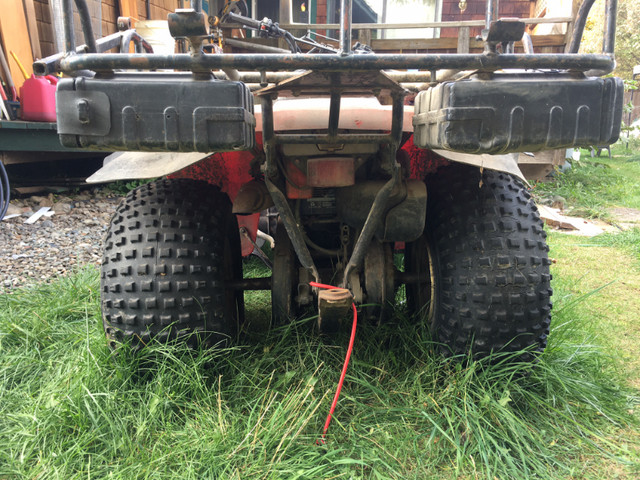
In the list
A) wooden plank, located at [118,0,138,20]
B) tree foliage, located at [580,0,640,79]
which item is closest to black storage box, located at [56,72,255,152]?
wooden plank, located at [118,0,138,20]

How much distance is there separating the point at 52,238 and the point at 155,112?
3.65 meters

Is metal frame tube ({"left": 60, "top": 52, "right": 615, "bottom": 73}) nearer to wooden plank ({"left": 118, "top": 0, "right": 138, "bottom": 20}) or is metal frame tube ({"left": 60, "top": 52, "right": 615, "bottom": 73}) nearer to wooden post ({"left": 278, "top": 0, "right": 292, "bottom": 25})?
wooden post ({"left": 278, "top": 0, "right": 292, "bottom": 25})

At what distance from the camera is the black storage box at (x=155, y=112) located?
1.19 metres

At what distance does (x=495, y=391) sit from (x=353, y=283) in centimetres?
64

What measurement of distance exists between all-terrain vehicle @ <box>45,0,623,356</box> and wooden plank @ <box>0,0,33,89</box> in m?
4.31

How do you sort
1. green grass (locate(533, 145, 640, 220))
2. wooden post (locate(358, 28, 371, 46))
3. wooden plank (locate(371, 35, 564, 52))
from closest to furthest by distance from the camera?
wooden post (locate(358, 28, 371, 46)) → wooden plank (locate(371, 35, 564, 52)) → green grass (locate(533, 145, 640, 220))

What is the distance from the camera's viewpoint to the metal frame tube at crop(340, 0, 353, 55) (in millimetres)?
1144

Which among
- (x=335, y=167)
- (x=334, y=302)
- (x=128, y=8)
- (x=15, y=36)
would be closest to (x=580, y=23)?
(x=335, y=167)

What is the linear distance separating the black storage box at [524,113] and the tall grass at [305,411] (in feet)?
2.79

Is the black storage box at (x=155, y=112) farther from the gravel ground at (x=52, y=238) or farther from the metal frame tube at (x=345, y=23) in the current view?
the gravel ground at (x=52, y=238)

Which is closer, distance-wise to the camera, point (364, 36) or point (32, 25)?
point (364, 36)

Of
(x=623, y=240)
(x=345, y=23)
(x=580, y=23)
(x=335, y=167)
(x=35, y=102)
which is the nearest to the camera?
(x=345, y=23)

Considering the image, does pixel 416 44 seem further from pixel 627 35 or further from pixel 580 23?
pixel 627 35

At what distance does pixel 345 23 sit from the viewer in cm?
115
